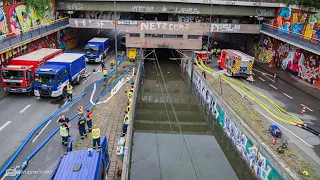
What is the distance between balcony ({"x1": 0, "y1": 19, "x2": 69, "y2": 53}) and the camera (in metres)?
24.5

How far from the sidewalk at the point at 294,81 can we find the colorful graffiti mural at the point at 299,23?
16.0 ft

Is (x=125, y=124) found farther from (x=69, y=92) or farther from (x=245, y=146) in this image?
(x=69, y=92)

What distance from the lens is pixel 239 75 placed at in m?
29.1

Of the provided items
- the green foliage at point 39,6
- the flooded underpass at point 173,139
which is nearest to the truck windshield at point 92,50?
the green foliage at point 39,6

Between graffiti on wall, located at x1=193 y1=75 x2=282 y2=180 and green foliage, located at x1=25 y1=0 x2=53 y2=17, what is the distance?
23421 mm

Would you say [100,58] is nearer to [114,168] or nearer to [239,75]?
[239,75]

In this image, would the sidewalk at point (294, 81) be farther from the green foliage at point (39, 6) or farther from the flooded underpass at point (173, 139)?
the green foliage at point (39, 6)

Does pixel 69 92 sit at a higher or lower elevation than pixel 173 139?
higher

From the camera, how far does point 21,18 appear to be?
2923 cm

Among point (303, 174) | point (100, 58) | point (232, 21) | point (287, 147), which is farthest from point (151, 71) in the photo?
point (303, 174)

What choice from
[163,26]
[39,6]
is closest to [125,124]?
[163,26]

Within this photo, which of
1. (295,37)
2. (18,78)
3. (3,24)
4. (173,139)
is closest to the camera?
(173,139)

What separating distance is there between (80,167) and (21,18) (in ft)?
84.4
